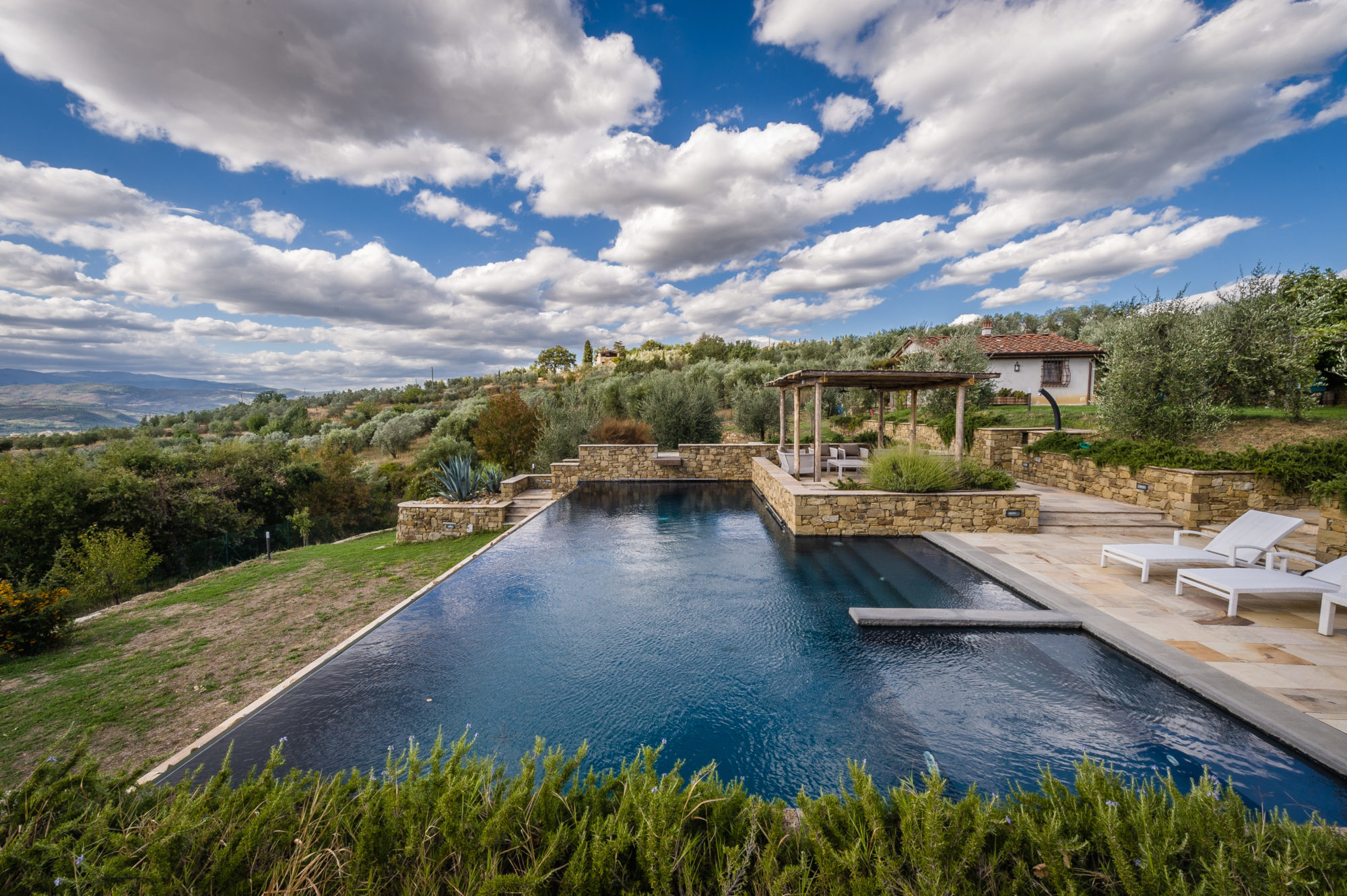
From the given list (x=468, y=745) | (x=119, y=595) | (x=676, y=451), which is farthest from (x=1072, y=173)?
(x=119, y=595)

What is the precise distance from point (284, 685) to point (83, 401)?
64.5m

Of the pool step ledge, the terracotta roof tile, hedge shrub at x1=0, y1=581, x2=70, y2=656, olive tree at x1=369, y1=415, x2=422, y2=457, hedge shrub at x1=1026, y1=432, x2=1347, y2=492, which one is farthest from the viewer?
olive tree at x1=369, y1=415, x2=422, y2=457

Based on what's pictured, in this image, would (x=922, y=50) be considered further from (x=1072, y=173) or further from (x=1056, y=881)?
(x=1056, y=881)

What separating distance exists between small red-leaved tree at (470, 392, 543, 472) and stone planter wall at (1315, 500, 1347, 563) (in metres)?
14.9

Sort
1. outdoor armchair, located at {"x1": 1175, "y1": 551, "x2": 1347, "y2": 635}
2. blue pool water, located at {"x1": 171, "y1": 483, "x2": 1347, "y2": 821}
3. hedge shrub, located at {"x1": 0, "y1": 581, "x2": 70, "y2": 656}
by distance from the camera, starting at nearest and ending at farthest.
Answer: blue pool water, located at {"x1": 171, "y1": 483, "x2": 1347, "y2": 821}, outdoor armchair, located at {"x1": 1175, "y1": 551, "x2": 1347, "y2": 635}, hedge shrub, located at {"x1": 0, "y1": 581, "x2": 70, "y2": 656}

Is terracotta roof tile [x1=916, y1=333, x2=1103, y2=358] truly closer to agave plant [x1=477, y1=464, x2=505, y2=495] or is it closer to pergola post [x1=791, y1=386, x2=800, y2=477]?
pergola post [x1=791, y1=386, x2=800, y2=477]

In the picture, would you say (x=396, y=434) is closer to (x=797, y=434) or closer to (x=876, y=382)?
(x=797, y=434)

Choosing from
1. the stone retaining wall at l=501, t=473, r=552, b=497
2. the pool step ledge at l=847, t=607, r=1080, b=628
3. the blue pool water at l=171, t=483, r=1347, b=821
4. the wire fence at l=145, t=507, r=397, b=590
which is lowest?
the wire fence at l=145, t=507, r=397, b=590

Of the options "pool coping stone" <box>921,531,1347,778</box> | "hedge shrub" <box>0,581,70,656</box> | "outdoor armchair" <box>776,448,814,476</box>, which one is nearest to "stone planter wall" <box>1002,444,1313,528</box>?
"pool coping stone" <box>921,531,1347,778</box>

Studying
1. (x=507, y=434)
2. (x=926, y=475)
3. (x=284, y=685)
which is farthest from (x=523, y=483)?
(x=926, y=475)

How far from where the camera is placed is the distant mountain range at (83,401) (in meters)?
28.4

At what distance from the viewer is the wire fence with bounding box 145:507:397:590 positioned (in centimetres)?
844

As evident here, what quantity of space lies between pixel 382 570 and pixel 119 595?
4.17 m

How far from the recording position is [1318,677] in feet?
10.6
